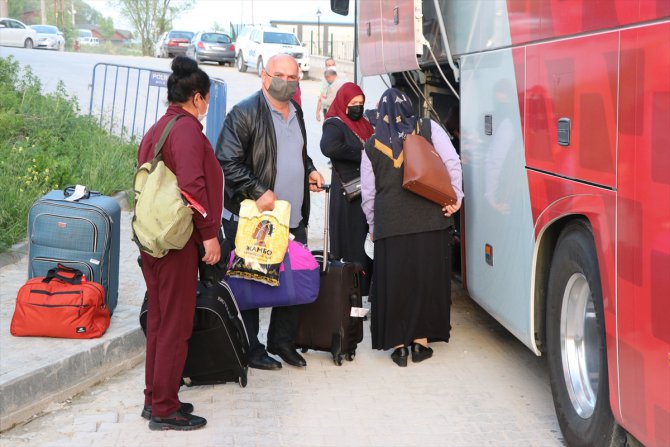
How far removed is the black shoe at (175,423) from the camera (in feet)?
16.4

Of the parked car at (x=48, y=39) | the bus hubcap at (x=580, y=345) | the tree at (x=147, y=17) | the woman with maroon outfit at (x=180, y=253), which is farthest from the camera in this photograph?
the tree at (x=147, y=17)

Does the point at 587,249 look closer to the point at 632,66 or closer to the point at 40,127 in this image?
the point at 632,66

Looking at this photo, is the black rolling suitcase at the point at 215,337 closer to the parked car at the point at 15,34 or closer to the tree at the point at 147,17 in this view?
the parked car at the point at 15,34

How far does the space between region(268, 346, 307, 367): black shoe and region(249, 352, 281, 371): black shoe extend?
0.20ft

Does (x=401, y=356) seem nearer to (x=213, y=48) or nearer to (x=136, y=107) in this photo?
(x=136, y=107)

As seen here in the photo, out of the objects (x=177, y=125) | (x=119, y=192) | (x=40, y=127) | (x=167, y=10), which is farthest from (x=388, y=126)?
(x=167, y=10)

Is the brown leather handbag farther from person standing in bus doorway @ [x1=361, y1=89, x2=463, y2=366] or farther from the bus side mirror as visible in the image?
the bus side mirror

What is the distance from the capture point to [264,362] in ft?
20.2

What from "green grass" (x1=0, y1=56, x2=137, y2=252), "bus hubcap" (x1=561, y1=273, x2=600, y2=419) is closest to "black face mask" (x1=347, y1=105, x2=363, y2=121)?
"bus hubcap" (x1=561, y1=273, x2=600, y2=419)

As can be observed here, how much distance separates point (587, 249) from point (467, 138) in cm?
235

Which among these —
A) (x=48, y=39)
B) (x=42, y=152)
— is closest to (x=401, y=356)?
(x=42, y=152)

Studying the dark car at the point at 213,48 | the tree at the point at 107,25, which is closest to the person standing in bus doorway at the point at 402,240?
the dark car at the point at 213,48

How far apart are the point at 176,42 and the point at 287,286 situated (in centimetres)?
4436

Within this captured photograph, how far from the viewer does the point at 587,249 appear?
4.29 m
